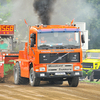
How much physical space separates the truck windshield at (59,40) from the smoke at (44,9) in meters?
3.15

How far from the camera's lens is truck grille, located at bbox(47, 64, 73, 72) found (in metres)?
14.4

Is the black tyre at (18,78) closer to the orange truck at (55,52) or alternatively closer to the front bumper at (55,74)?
the orange truck at (55,52)

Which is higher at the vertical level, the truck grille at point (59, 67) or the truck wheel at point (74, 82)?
the truck grille at point (59, 67)

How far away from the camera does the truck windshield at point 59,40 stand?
47.1 feet

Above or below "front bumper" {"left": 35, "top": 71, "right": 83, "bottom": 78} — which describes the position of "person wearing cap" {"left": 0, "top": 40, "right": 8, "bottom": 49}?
above

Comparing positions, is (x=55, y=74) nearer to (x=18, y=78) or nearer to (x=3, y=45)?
(x=18, y=78)

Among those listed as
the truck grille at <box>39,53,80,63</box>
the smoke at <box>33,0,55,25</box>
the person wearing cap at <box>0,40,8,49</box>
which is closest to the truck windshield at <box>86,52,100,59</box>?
the smoke at <box>33,0,55,25</box>

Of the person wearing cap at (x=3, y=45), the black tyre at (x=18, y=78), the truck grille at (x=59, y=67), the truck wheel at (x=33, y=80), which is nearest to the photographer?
the truck grille at (x=59, y=67)

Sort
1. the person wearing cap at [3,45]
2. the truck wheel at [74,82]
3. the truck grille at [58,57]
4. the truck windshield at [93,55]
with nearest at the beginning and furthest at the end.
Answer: the truck grille at [58,57] < the truck wheel at [74,82] < the truck windshield at [93,55] < the person wearing cap at [3,45]

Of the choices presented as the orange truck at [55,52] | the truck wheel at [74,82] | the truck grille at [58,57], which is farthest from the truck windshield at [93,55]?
the truck grille at [58,57]

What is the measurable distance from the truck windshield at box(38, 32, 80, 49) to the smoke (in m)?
3.15

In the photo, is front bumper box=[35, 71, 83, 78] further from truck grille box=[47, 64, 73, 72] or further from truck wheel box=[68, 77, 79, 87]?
truck wheel box=[68, 77, 79, 87]

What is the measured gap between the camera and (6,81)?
18.4 meters

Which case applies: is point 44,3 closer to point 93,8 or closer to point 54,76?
point 54,76
